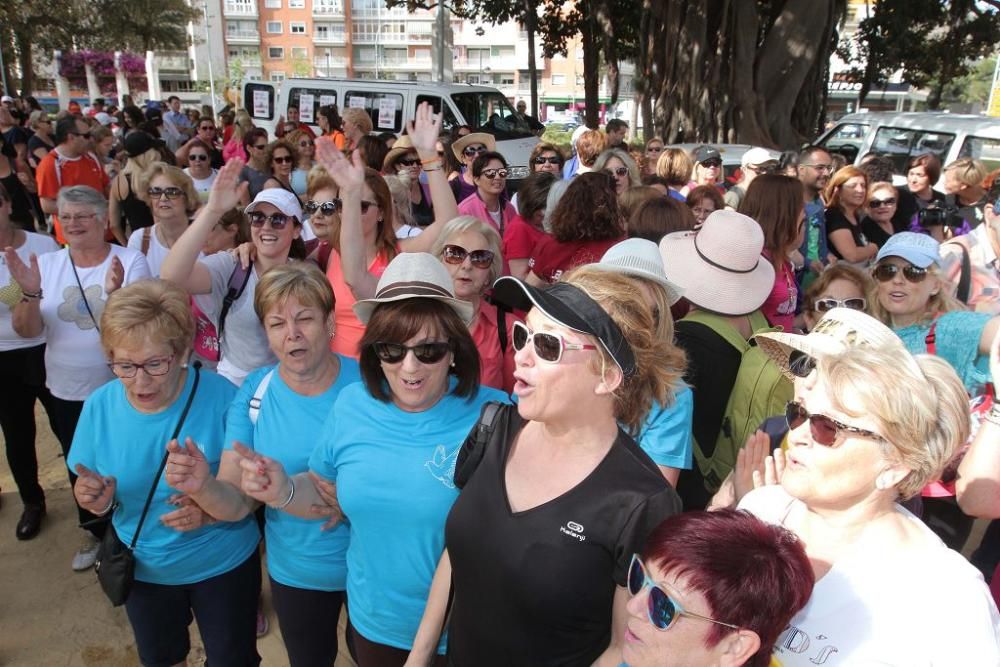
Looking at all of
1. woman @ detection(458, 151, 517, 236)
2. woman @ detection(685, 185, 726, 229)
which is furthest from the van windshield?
woman @ detection(685, 185, 726, 229)

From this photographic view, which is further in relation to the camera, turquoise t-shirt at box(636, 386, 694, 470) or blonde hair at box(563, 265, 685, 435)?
turquoise t-shirt at box(636, 386, 694, 470)

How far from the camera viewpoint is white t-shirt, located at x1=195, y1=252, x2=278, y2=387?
2977 millimetres

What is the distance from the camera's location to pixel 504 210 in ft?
16.8

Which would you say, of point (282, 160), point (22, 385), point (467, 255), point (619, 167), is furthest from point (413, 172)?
point (22, 385)

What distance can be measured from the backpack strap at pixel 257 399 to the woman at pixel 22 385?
1718 millimetres

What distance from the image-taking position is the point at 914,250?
2729mm

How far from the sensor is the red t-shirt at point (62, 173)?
5895mm

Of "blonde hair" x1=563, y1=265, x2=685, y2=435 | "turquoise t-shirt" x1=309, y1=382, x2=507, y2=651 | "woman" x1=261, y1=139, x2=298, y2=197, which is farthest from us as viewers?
"woman" x1=261, y1=139, x2=298, y2=197

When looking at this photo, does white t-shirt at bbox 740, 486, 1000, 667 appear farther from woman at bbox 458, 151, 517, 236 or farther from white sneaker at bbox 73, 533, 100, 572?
woman at bbox 458, 151, 517, 236

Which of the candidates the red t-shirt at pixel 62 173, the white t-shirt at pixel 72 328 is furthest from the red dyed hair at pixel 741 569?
the red t-shirt at pixel 62 173

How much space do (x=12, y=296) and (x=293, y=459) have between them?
1827mm

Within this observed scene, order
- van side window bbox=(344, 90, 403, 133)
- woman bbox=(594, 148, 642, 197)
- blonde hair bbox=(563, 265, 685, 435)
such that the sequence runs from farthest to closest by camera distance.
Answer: van side window bbox=(344, 90, 403, 133) < woman bbox=(594, 148, 642, 197) < blonde hair bbox=(563, 265, 685, 435)

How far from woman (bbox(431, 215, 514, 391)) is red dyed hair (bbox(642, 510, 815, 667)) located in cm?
146

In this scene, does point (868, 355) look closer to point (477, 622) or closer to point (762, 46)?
point (477, 622)
